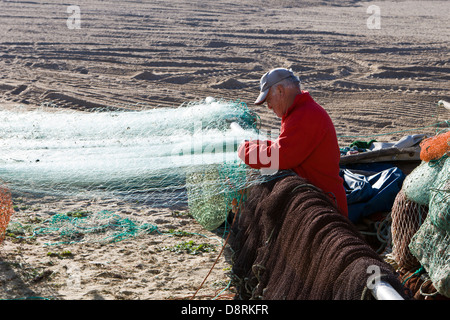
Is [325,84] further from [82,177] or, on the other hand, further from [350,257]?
[350,257]

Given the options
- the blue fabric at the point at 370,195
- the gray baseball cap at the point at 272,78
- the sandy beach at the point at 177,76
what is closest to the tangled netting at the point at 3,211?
the sandy beach at the point at 177,76

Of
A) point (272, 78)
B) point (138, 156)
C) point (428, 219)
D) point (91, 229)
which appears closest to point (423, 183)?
point (428, 219)

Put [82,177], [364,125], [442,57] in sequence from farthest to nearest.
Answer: [442,57], [364,125], [82,177]

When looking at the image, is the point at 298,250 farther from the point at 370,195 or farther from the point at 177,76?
the point at 177,76

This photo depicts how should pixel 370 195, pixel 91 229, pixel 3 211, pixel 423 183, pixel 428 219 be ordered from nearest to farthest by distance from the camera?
1. pixel 428 219
2. pixel 423 183
3. pixel 3 211
4. pixel 370 195
5. pixel 91 229

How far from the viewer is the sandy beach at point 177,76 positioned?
15.9 ft

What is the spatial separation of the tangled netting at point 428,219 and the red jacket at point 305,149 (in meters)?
0.47

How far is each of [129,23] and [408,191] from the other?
1967cm

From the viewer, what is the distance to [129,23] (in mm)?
22125

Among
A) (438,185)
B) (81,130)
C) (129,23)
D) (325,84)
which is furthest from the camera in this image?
(129,23)

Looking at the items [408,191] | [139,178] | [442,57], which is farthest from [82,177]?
[442,57]

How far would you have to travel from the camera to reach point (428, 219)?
3.58 metres

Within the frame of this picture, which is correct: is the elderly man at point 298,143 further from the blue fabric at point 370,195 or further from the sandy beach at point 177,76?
the sandy beach at point 177,76

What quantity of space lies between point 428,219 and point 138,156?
101 inches
